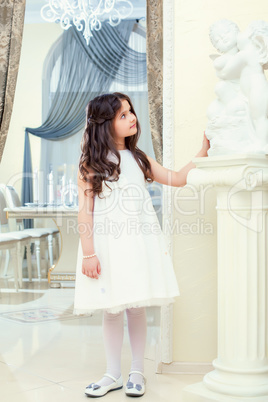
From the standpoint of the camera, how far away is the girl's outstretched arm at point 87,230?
1.94m

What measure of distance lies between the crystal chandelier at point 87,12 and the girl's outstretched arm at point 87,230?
3.45m

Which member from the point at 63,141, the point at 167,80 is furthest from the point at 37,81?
the point at 167,80

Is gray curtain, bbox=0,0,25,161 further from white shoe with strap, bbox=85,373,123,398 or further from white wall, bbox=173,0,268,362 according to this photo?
white shoe with strap, bbox=85,373,123,398

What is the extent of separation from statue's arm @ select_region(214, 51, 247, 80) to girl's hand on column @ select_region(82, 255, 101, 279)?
812 millimetres

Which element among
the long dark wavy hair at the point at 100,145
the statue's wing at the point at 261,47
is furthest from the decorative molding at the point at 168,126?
the statue's wing at the point at 261,47

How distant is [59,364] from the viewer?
7.95ft

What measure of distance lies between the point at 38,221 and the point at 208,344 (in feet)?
16.1

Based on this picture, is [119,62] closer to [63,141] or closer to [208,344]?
[63,141]

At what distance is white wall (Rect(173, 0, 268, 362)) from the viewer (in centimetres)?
225

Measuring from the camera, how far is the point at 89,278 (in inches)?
77.7

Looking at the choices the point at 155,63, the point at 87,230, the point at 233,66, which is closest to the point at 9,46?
the point at 155,63

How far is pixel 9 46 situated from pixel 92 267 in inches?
72.0

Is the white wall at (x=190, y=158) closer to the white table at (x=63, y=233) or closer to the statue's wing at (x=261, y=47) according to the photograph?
the statue's wing at (x=261, y=47)

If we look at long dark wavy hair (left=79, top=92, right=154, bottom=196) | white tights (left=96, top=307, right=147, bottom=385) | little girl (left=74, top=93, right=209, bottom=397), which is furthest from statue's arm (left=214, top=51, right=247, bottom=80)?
white tights (left=96, top=307, right=147, bottom=385)
